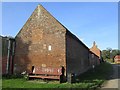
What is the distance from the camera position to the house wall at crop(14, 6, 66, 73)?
987 inches

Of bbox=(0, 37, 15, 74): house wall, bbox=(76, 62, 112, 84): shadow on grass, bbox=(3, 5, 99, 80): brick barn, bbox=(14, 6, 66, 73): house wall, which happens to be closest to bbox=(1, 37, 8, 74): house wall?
bbox=(0, 37, 15, 74): house wall

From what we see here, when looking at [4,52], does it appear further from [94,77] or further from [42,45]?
[94,77]

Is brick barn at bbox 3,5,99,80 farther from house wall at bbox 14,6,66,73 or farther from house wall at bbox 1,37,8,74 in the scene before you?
house wall at bbox 1,37,8,74

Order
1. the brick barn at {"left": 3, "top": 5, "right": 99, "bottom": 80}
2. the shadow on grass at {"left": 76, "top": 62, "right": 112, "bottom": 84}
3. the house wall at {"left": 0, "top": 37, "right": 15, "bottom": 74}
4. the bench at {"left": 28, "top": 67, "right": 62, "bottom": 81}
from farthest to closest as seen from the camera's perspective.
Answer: the house wall at {"left": 0, "top": 37, "right": 15, "bottom": 74}
the brick barn at {"left": 3, "top": 5, "right": 99, "bottom": 80}
the shadow on grass at {"left": 76, "top": 62, "right": 112, "bottom": 84}
the bench at {"left": 28, "top": 67, "right": 62, "bottom": 81}

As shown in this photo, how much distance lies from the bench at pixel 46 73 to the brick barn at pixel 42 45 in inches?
46.6

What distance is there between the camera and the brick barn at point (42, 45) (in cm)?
2497

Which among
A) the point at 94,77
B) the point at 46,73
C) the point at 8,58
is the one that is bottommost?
the point at 94,77

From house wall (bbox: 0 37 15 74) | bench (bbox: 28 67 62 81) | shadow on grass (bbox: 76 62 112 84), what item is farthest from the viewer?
house wall (bbox: 0 37 15 74)

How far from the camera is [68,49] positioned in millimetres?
26062

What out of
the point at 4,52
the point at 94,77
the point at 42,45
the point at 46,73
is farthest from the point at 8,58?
the point at 94,77

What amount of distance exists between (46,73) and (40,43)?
416 centimetres

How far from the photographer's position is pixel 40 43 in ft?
86.5

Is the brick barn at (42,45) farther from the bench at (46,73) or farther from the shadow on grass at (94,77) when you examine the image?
the shadow on grass at (94,77)

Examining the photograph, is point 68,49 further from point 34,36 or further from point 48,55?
point 34,36
